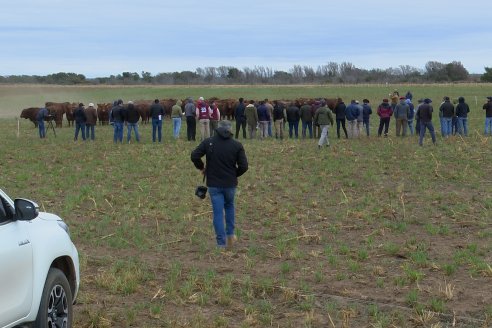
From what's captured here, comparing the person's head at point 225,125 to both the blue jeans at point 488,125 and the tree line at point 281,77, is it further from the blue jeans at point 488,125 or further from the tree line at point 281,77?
the tree line at point 281,77

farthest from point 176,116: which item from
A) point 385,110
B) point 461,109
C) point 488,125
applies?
point 488,125

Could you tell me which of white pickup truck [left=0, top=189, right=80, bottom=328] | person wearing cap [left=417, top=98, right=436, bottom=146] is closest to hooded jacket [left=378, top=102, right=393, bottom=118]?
person wearing cap [left=417, top=98, right=436, bottom=146]

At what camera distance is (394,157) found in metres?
20.5

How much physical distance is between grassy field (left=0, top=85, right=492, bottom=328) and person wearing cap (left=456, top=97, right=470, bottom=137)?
3503 mm

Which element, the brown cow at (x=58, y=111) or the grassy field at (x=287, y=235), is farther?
the brown cow at (x=58, y=111)

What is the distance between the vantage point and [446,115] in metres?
26.2

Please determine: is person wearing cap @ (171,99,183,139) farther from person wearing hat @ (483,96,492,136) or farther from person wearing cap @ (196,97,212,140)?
person wearing hat @ (483,96,492,136)

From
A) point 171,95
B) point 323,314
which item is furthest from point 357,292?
point 171,95

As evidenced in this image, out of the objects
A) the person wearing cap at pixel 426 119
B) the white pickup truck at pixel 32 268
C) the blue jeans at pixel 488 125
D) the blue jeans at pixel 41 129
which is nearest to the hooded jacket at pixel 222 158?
the white pickup truck at pixel 32 268

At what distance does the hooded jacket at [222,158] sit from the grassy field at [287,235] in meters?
1.05

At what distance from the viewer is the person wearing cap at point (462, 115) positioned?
86.8ft

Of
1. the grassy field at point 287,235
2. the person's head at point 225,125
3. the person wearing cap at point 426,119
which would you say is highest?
the person's head at point 225,125

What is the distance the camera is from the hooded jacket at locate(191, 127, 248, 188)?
10547mm

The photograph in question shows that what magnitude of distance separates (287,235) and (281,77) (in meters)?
127
